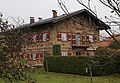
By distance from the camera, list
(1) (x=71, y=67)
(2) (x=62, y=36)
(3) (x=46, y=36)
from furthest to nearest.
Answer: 1. (3) (x=46, y=36)
2. (2) (x=62, y=36)
3. (1) (x=71, y=67)

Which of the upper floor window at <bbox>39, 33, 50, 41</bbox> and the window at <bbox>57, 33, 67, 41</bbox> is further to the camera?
the upper floor window at <bbox>39, 33, 50, 41</bbox>

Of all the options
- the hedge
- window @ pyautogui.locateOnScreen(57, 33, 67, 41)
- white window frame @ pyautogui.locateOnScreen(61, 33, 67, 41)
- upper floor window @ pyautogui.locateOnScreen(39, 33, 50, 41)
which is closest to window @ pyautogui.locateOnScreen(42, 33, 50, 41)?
upper floor window @ pyautogui.locateOnScreen(39, 33, 50, 41)

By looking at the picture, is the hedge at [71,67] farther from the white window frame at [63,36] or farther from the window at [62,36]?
the white window frame at [63,36]

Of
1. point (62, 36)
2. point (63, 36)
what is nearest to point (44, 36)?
point (62, 36)

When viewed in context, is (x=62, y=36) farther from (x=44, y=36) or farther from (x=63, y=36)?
(x=44, y=36)

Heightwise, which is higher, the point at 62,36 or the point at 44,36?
the point at 44,36

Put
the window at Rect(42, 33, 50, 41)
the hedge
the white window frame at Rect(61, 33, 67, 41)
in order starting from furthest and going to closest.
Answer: the white window frame at Rect(61, 33, 67, 41), the window at Rect(42, 33, 50, 41), the hedge

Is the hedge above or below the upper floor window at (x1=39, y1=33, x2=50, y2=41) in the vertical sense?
below

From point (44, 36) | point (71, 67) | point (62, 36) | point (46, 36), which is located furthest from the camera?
point (44, 36)

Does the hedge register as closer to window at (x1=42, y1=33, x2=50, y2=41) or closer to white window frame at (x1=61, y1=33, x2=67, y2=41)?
window at (x1=42, y1=33, x2=50, y2=41)

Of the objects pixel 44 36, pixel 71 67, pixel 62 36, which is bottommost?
pixel 71 67

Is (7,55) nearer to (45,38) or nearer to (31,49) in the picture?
(45,38)

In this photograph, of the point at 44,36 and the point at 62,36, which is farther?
the point at 44,36

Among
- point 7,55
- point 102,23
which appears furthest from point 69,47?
point 102,23
